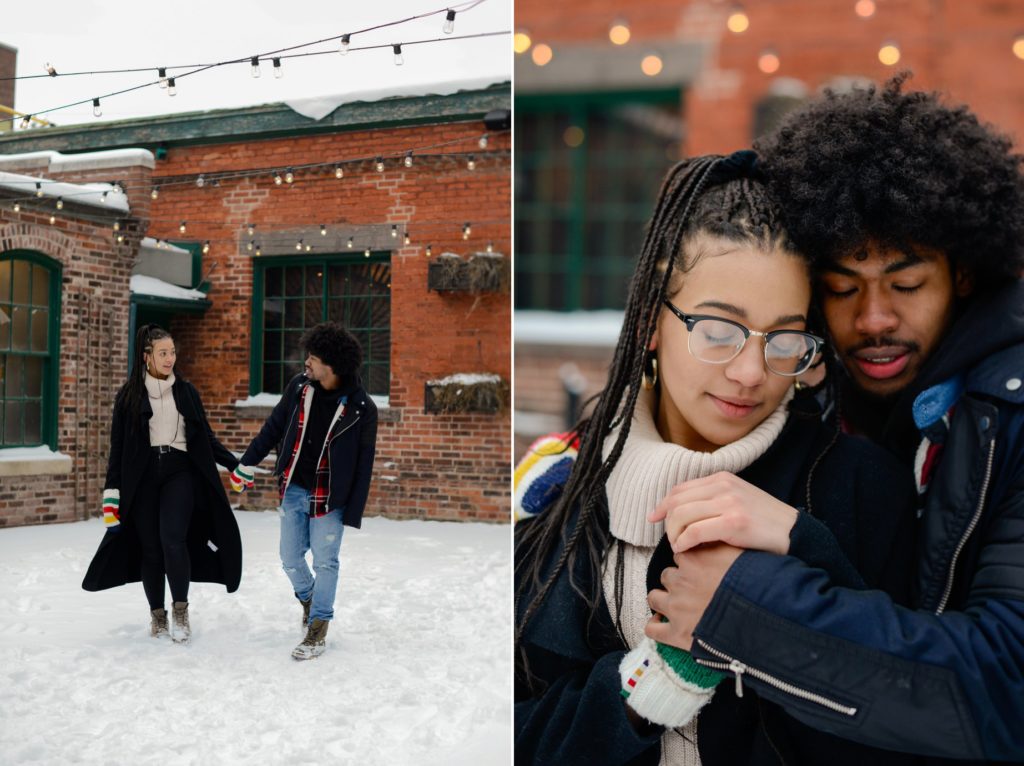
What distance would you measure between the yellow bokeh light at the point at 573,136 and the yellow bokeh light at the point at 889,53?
5.32 feet

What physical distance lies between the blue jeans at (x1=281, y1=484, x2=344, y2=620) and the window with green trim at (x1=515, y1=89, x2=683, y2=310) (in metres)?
3.62

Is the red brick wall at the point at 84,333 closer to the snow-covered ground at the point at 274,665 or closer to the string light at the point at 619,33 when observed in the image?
the snow-covered ground at the point at 274,665

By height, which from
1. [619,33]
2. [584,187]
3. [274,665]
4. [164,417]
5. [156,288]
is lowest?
[274,665]

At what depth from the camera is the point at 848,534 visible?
107cm

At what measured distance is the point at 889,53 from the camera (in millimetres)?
4094

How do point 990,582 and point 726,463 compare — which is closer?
point 990,582

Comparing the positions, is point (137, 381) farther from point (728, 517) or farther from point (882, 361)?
point (882, 361)

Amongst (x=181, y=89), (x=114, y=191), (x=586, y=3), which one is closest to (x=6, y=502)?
(x=114, y=191)

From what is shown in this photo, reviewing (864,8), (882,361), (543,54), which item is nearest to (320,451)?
(882,361)

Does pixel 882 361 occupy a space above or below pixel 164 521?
above

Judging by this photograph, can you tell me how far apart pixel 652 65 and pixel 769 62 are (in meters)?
0.61

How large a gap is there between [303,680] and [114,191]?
3.21 feet

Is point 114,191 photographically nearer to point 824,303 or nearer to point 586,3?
point 824,303

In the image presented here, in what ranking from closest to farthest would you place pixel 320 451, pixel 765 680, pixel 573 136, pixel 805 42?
pixel 765 680 < pixel 320 451 < pixel 805 42 < pixel 573 136
